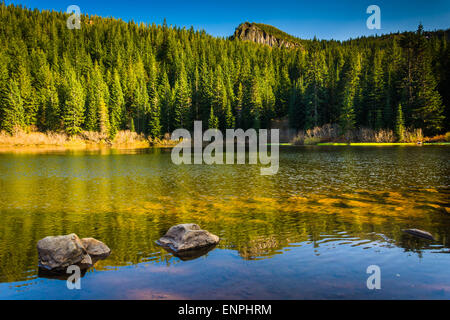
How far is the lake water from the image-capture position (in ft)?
24.8

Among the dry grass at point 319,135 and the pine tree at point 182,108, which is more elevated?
the pine tree at point 182,108

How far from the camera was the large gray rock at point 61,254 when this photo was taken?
8.72 metres

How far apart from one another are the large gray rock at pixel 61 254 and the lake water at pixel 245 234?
1.35 feet

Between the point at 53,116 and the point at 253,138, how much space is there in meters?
51.5

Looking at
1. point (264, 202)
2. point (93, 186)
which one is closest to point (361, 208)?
point (264, 202)

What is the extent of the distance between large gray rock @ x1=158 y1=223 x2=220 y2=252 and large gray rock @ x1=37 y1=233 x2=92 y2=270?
245 cm

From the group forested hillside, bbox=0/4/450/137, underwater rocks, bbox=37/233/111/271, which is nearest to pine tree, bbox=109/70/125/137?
forested hillside, bbox=0/4/450/137

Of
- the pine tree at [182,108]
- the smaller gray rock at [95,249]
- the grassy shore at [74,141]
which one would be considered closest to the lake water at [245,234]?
the smaller gray rock at [95,249]

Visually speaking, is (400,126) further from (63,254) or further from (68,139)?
(68,139)

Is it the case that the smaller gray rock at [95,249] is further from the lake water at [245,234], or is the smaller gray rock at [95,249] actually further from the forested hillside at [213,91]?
the forested hillside at [213,91]

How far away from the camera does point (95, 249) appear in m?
9.60

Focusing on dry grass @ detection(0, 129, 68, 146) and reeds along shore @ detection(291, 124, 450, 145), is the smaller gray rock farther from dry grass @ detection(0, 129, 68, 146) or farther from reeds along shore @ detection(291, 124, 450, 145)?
dry grass @ detection(0, 129, 68, 146)

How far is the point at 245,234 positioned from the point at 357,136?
6847cm
